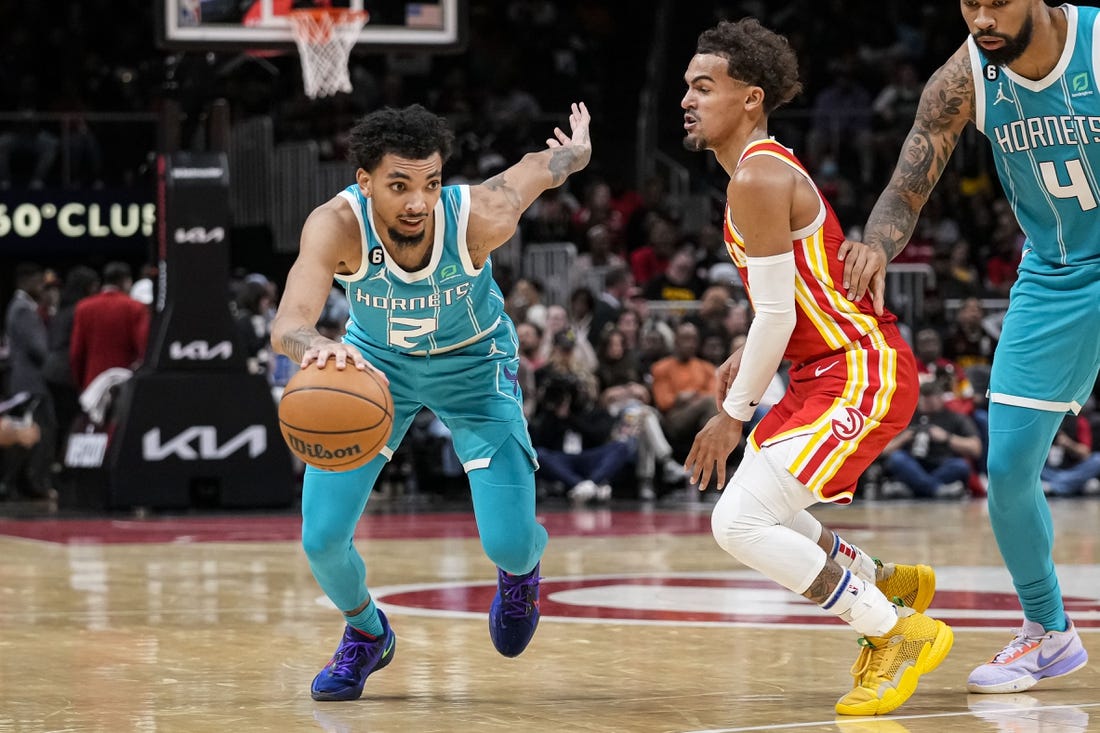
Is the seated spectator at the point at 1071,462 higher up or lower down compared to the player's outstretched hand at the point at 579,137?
lower down

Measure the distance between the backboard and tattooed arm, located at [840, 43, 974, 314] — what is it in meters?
7.35

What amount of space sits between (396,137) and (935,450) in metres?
10.4

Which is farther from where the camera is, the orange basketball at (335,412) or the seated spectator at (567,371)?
the seated spectator at (567,371)

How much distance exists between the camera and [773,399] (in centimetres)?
1451

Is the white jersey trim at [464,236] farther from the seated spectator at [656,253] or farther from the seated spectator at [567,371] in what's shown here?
the seated spectator at [656,253]

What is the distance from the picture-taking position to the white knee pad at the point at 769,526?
5102mm

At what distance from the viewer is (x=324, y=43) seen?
40.2 feet

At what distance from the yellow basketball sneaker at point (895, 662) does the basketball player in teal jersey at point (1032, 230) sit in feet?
0.92

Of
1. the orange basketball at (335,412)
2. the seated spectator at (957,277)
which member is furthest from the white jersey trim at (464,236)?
the seated spectator at (957,277)

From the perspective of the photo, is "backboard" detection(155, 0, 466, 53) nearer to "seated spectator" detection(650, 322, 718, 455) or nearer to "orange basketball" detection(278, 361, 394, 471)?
"seated spectator" detection(650, 322, 718, 455)

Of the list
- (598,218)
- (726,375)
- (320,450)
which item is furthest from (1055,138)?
(598,218)

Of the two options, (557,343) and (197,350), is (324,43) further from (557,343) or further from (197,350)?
(557,343)

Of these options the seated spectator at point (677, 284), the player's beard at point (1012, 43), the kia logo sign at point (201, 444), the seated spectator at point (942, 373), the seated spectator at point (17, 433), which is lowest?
the seated spectator at point (17, 433)

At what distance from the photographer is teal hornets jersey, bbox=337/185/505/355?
17.8 ft
